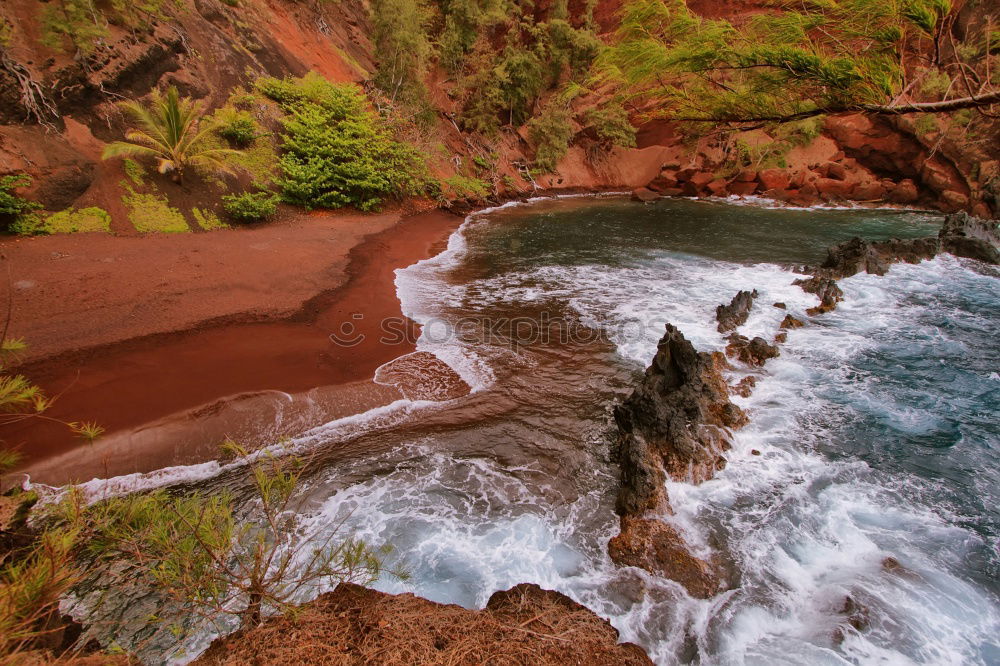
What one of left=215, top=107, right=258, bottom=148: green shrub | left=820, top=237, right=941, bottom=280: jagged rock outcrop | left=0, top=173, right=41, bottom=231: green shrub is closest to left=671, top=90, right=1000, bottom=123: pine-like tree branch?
left=820, top=237, right=941, bottom=280: jagged rock outcrop

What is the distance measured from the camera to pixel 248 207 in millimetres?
11336

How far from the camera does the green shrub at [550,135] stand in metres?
23.1

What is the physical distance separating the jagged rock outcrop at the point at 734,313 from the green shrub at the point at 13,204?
14.3 metres

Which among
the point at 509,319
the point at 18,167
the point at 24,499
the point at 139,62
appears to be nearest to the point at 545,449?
the point at 509,319

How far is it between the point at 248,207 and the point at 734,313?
12.8m

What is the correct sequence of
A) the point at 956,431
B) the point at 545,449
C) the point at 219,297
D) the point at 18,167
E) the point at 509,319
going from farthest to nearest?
the point at 509,319, the point at 18,167, the point at 219,297, the point at 956,431, the point at 545,449

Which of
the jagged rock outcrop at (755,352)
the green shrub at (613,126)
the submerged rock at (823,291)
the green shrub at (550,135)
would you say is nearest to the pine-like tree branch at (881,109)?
the jagged rock outcrop at (755,352)

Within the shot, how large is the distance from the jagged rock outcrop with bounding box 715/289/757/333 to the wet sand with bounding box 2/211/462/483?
6554mm

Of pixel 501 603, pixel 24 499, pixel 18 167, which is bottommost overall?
pixel 501 603

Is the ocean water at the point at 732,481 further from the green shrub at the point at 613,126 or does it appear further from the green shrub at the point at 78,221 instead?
the green shrub at the point at 613,126

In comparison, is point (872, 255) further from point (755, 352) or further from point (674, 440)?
point (674, 440)

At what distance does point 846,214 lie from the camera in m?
20.6

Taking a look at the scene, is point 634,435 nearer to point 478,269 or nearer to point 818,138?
point 478,269

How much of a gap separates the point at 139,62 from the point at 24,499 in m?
14.3
